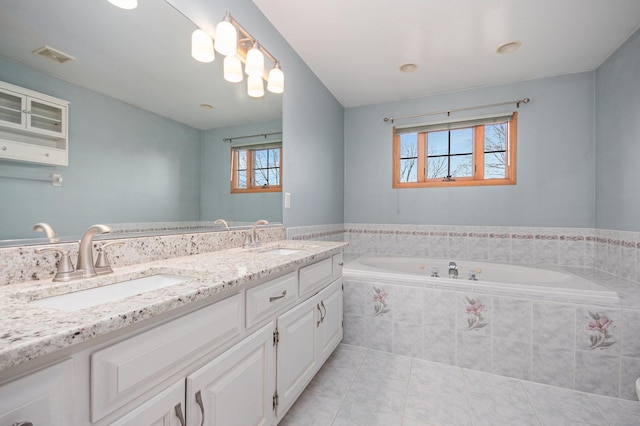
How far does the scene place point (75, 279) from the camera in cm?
84

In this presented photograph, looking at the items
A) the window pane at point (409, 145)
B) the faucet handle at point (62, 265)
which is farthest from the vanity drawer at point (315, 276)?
the window pane at point (409, 145)

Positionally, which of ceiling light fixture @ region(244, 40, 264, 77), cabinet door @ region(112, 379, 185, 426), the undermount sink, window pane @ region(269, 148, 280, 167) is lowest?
cabinet door @ region(112, 379, 185, 426)

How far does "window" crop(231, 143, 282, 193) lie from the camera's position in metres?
1.68

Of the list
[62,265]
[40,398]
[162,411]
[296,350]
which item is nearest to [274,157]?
[296,350]

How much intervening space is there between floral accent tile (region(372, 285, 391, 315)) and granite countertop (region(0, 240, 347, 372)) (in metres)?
1.12

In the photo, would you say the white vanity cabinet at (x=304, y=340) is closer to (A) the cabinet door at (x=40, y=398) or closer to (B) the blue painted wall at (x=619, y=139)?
(A) the cabinet door at (x=40, y=398)

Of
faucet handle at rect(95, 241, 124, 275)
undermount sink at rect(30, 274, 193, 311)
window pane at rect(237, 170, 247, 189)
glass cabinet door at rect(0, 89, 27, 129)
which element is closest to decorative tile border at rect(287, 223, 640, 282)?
window pane at rect(237, 170, 247, 189)

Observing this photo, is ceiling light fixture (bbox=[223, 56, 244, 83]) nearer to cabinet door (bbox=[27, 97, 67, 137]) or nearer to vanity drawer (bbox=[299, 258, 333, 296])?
cabinet door (bbox=[27, 97, 67, 137])

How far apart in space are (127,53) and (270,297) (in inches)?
42.8

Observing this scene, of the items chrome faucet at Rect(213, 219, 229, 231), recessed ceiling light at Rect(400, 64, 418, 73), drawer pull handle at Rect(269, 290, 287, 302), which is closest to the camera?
drawer pull handle at Rect(269, 290, 287, 302)

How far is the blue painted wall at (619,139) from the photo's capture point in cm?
197

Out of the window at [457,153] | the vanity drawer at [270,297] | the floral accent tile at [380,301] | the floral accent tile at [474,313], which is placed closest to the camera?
the vanity drawer at [270,297]

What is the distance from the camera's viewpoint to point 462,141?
2.94 metres

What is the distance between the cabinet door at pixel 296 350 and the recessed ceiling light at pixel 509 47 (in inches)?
90.3
